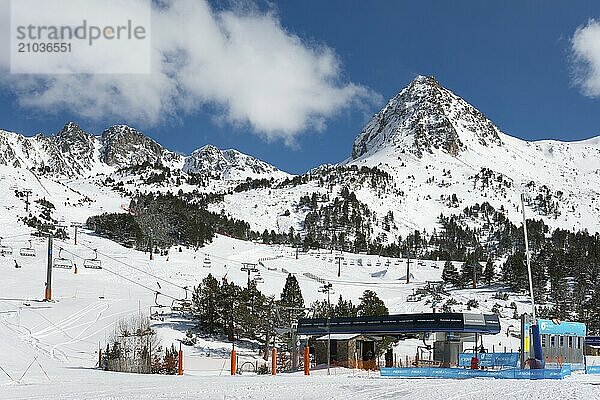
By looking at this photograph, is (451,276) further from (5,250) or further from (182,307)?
(5,250)

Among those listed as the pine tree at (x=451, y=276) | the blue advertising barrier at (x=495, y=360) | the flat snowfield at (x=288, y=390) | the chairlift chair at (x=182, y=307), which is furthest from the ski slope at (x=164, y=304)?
the blue advertising barrier at (x=495, y=360)

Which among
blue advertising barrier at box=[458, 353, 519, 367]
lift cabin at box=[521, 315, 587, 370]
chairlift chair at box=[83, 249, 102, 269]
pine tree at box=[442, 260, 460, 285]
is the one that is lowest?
blue advertising barrier at box=[458, 353, 519, 367]

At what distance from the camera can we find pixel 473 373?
2942cm

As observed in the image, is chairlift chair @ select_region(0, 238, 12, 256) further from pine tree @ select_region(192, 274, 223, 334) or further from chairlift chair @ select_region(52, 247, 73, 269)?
pine tree @ select_region(192, 274, 223, 334)

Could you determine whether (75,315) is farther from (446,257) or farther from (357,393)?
(446,257)

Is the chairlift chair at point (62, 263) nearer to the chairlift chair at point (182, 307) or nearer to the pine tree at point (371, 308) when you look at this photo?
the chairlift chair at point (182, 307)

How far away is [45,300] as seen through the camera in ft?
188

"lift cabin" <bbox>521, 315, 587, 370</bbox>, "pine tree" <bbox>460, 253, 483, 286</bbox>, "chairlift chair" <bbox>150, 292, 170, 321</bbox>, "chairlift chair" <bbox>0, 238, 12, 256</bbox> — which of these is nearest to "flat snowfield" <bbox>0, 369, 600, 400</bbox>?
"lift cabin" <bbox>521, 315, 587, 370</bbox>

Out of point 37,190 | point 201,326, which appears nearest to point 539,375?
point 201,326

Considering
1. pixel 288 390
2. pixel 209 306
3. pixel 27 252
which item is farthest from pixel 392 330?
pixel 27 252

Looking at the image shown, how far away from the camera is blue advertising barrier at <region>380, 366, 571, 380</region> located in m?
28.5

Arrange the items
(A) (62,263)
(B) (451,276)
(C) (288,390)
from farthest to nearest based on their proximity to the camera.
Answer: (B) (451,276) → (A) (62,263) → (C) (288,390)

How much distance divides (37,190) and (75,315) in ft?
376

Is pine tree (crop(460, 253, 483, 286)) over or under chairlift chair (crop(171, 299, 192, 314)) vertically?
over
